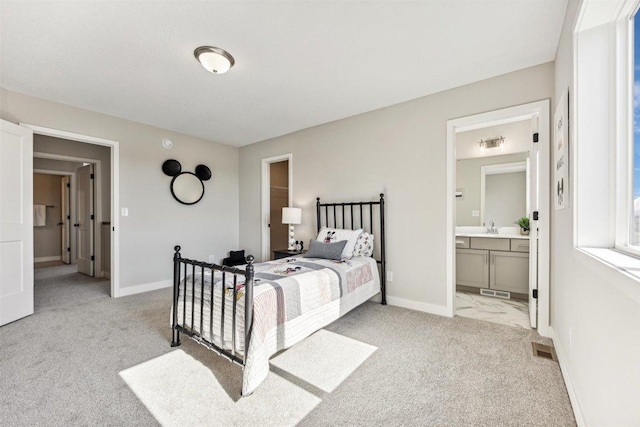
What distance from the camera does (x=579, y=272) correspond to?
1.55m

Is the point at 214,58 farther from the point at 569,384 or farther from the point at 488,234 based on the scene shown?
the point at 488,234

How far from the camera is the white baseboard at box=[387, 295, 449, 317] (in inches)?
121

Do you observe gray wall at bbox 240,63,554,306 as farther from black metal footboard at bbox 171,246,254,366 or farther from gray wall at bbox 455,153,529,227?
black metal footboard at bbox 171,246,254,366

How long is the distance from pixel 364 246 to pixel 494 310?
165cm

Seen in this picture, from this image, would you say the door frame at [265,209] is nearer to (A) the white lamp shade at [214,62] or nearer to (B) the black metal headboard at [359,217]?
(B) the black metal headboard at [359,217]

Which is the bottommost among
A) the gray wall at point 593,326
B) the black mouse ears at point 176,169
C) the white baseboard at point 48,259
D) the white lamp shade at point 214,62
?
the white baseboard at point 48,259

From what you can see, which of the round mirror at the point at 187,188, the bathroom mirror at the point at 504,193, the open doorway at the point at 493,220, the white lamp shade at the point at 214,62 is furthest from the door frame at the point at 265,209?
the bathroom mirror at the point at 504,193

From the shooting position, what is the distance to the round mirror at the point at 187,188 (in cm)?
448

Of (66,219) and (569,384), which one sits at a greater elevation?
(66,219)

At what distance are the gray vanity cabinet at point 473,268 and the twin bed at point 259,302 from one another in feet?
5.49

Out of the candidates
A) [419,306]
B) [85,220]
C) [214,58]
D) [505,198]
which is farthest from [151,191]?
[505,198]

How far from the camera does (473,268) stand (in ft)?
13.0

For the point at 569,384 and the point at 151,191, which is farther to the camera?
the point at 151,191

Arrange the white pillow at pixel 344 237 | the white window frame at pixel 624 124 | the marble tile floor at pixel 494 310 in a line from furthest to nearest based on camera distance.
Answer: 1. the white pillow at pixel 344 237
2. the marble tile floor at pixel 494 310
3. the white window frame at pixel 624 124
